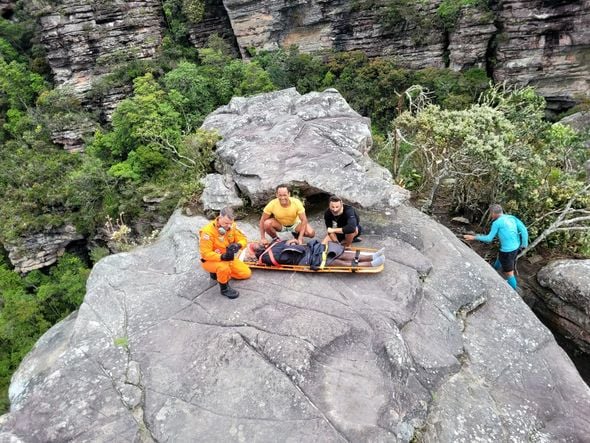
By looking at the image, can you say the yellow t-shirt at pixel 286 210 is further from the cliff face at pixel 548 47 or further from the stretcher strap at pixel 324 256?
the cliff face at pixel 548 47

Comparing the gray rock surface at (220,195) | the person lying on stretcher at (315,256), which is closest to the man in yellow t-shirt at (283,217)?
the person lying on stretcher at (315,256)

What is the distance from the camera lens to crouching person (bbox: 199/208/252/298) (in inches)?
206

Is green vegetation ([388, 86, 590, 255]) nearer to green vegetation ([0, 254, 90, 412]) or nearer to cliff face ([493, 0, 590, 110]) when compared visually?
green vegetation ([0, 254, 90, 412])

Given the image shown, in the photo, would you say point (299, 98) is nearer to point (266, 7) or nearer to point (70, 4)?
point (266, 7)

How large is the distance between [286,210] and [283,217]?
145 mm

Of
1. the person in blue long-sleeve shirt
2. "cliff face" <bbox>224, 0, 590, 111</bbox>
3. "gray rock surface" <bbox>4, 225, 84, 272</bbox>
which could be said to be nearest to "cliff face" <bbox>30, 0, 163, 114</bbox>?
"cliff face" <bbox>224, 0, 590, 111</bbox>

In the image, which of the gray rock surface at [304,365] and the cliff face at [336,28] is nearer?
the gray rock surface at [304,365]

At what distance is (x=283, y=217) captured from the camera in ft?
20.6

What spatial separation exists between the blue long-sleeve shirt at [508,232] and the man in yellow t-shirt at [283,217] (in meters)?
3.20

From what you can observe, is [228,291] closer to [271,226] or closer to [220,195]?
[271,226]

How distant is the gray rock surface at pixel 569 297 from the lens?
6.88m

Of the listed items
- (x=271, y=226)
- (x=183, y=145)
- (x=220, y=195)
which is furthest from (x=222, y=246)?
(x=183, y=145)

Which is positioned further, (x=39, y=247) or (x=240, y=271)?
(x=39, y=247)

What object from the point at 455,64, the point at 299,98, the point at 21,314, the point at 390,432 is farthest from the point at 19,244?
the point at 455,64
